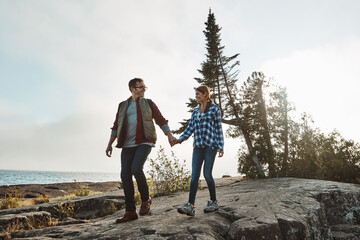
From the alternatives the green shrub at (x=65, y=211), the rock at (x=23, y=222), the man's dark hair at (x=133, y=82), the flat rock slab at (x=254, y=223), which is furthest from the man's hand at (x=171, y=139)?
the green shrub at (x=65, y=211)

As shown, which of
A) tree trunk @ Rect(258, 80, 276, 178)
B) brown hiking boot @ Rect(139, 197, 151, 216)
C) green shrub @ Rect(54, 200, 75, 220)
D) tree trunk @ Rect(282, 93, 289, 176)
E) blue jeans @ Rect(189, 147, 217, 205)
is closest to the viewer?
blue jeans @ Rect(189, 147, 217, 205)

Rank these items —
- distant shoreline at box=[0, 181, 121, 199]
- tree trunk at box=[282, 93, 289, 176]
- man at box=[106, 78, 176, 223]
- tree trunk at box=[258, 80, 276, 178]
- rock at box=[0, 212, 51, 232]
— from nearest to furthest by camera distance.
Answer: man at box=[106, 78, 176, 223] < rock at box=[0, 212, 51, 232] < tree trunk at box=[282, 93, 289, 176] < tree trunk at box=[258, 80, 276, 178] < distant shoreline at box=[0, 181, 121, 199]

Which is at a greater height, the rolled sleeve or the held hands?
the rolled sleeve

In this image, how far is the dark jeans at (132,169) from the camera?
416 centimetres

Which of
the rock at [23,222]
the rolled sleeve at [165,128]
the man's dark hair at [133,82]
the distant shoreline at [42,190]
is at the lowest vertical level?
the distant shoreline at [42,190]

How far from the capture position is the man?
420 centimetres

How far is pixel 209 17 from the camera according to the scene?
1761 centimetres

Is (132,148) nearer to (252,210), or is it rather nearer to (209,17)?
(252,210)

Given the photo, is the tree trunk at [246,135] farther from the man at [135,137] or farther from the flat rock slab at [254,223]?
the man at [135,137]

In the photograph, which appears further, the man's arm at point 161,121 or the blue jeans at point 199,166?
the man's arm at point 161,121

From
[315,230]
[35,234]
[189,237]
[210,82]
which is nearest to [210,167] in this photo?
[189,237]

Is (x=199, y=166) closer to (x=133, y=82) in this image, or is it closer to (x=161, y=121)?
(x=161, y=121)

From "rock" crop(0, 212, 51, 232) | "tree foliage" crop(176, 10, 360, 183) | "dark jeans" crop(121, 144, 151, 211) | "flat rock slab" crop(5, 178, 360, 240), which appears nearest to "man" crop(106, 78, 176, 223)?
"dark jeans" crop(121, 144, 151, 211)

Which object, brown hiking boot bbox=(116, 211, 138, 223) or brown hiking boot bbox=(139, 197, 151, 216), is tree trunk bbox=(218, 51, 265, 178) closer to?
brown hiking boot bbox=(139, 197, 151, 216)
